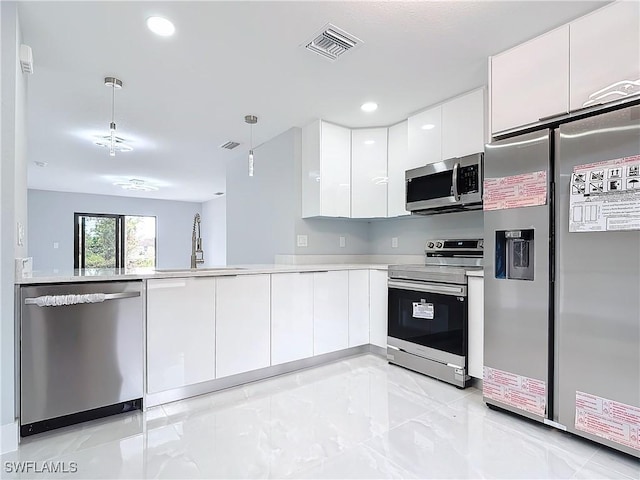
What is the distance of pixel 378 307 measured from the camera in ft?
11.2

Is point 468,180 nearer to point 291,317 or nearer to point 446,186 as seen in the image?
point 446,186

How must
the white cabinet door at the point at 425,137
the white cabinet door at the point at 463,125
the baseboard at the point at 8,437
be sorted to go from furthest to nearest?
1. the white cabinet door at the point at 425,137
2. the white cabinet door at the point at 463,125
3. the baseboard at the point at 8,437

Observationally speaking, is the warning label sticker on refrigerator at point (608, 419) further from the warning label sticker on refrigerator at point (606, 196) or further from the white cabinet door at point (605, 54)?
the white cabinet door at point (605, 54)

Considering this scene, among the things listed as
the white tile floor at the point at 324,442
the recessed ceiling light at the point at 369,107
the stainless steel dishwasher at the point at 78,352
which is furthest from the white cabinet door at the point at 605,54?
the stainless steel dishwasher at the point at 78,352

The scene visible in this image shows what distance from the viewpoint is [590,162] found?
6.04 ft

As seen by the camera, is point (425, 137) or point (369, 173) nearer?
point (425, 137)

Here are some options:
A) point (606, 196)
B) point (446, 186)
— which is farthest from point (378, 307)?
point (606, 196)

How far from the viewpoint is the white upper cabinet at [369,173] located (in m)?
3.69

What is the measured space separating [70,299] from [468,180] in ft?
9.16

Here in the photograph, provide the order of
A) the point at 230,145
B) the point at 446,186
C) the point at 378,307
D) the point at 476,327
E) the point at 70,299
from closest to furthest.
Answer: the point at 70,299, the point at 476,327, the point at 446,186, the point at 378,307, the point at 230,145

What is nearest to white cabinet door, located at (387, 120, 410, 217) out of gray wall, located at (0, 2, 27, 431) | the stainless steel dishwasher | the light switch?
the light switch

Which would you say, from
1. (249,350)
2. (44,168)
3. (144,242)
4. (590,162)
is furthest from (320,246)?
(144,242)

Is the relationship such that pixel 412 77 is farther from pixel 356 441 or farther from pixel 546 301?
pixel 356 441

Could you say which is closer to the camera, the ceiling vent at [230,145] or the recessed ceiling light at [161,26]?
the recessed ceiling light at [161,26]
